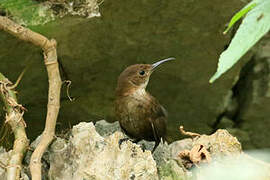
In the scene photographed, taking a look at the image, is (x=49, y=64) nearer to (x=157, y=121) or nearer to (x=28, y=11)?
(x=28, y=11)

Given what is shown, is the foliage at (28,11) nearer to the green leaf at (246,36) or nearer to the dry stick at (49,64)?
the dry stick at (49,64)

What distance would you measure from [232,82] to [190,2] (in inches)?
35.9

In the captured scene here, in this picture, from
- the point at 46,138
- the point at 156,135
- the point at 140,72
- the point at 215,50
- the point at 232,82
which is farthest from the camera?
the point at 232,82

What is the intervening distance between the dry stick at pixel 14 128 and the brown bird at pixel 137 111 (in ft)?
2.46

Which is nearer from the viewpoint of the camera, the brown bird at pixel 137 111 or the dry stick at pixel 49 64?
the dry stick at pixel 49 64

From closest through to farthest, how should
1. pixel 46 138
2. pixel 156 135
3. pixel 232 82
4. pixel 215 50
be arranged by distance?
pixel 46 138, pixel 156 135, pixel 215 50, pixel 232 82

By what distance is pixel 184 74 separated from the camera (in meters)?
3.83

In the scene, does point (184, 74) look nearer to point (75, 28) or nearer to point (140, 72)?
point (140, 72)

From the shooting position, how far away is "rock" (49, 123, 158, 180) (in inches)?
91.9

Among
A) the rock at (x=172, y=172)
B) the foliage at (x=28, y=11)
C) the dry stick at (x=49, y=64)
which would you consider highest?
the foliage at (x=28, y=11)

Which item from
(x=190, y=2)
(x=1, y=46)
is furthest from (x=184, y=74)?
(x=1, y=46)

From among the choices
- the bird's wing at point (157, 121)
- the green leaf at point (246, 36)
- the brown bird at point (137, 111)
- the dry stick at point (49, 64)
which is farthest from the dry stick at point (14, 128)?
the green leaf at point (246, 36)

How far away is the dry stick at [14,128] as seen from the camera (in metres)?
2.50

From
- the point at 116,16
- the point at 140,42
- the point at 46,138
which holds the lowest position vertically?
the point at 46,138
